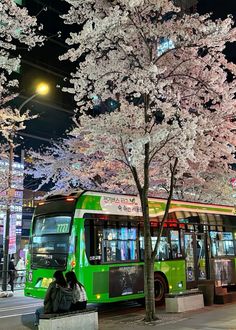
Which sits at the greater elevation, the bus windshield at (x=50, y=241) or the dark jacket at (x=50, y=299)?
the bus windshield at (x=50, y=241)

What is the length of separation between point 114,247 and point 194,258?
3.97 meters

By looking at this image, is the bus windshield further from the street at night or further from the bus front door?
the bus front door

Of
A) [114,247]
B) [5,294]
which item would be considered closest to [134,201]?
[114,247]

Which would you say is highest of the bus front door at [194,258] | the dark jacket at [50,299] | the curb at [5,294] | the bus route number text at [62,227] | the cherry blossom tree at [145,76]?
the cherry blossom tree at [145,76]

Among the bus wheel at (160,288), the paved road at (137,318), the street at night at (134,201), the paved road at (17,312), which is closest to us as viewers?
the paved road at (137,318)

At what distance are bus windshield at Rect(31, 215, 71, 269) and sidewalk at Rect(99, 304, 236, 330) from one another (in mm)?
2141

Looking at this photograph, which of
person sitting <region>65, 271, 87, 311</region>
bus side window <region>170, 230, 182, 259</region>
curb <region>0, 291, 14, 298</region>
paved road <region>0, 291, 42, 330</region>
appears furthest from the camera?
curb <region>0, 291, 14, 298</region>

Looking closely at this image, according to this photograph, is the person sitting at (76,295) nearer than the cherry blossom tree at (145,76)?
Yes

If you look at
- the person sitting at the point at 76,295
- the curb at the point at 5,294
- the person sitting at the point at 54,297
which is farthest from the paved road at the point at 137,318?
the curb at the point at 5,294

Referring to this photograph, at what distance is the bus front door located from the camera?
50.1 ft

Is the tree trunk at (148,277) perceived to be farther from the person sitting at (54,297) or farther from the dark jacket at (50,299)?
the dark jacket at (50,299)

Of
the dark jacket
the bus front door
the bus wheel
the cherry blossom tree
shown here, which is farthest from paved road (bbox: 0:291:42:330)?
the bus front door

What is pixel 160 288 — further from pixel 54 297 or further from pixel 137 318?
pixel 54 297

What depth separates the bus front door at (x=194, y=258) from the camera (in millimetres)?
15270
